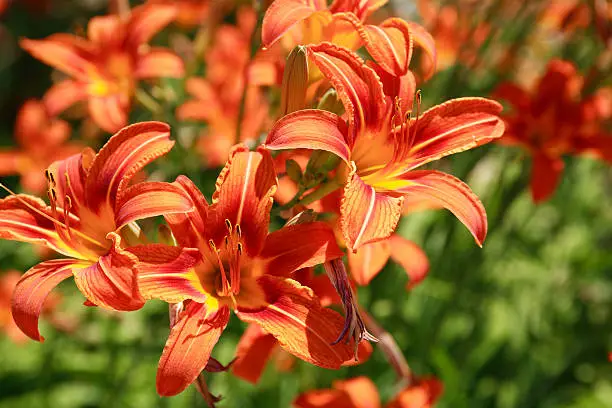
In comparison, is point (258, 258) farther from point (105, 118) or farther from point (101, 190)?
point (105, 118)

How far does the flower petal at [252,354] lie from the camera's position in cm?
141

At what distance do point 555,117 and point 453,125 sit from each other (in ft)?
3.57

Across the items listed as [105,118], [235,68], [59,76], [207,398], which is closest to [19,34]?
[59,76]

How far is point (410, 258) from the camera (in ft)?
5.37

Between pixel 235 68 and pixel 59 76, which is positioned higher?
pixel 235 68

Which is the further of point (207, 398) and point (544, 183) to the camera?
point (544, 183)

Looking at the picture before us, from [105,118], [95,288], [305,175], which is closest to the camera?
[95,288]

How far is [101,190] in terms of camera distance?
1244 millimetres

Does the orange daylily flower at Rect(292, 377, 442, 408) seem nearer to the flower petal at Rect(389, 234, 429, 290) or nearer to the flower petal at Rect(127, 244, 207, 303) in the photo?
the flower petal at Rect(389, 234, 429, 290)

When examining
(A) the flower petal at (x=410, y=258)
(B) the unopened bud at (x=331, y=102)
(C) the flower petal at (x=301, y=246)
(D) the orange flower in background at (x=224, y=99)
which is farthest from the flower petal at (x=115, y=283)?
(D) the orange flower in background at (x=224, y=99)

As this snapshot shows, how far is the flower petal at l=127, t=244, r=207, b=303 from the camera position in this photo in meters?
1.09

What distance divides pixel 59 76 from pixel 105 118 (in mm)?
2647

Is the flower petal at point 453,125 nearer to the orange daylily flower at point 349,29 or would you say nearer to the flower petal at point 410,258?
the orange daylily flower at point 349,29

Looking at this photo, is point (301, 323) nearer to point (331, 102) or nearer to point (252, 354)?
point (252, 354)
